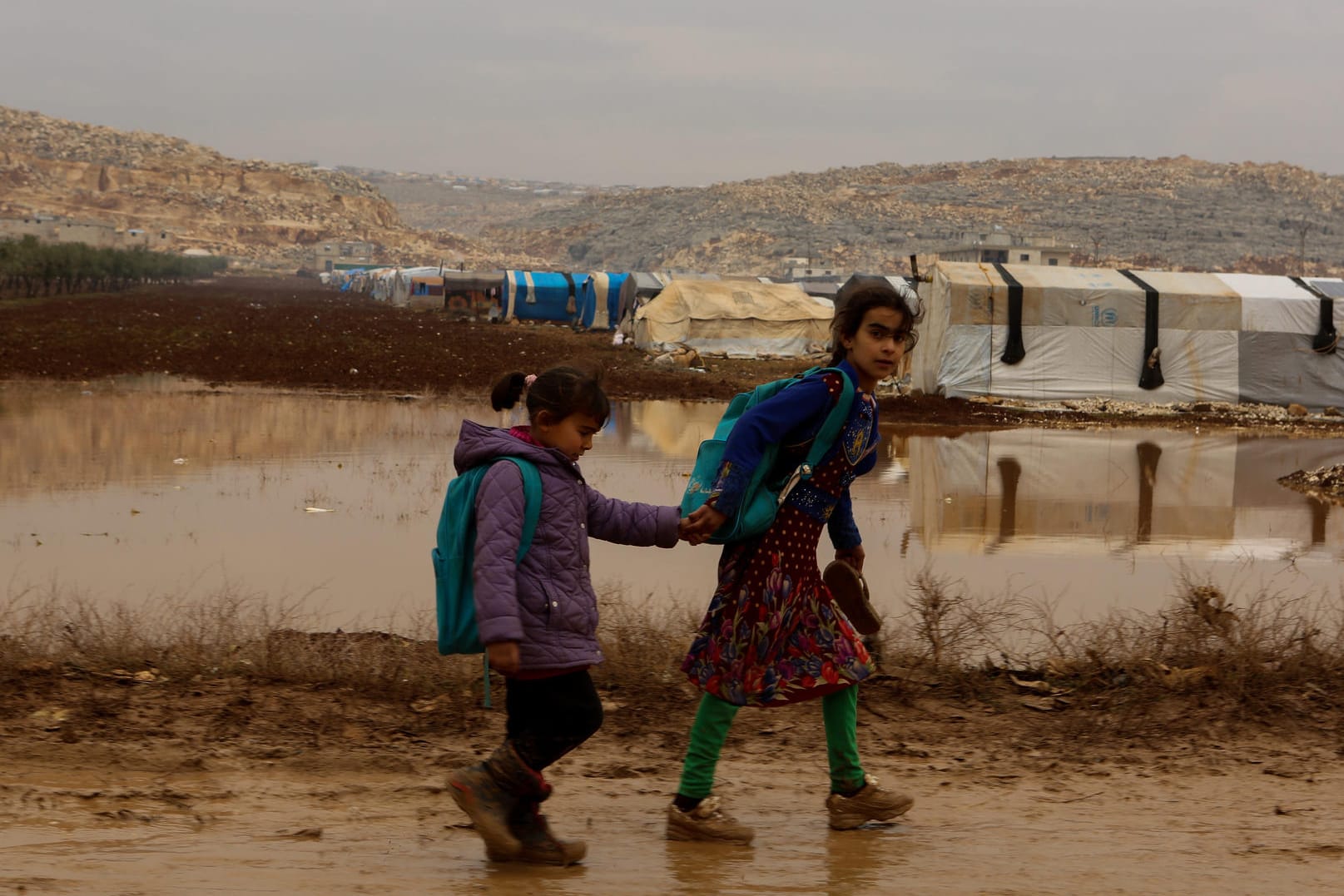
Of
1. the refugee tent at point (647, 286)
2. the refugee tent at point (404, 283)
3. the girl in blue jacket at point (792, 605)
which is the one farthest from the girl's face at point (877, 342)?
the refugee tent at point (404, 283)

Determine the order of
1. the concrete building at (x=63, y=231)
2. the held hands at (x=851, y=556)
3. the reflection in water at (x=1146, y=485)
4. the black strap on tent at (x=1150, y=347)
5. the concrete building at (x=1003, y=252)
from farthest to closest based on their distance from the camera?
the concrete building at (x=63, y=231) → the concrete building at (x=1003, y=252) → the black strap on tent at (x=1150, y=347) → the reflection in water at (x=1146, y=485) → the held hands at (x=851, y=556)

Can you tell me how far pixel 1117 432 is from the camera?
18.0 metres

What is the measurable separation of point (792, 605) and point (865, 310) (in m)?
0.84

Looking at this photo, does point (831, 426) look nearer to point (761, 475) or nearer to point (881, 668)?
point (761, 475)

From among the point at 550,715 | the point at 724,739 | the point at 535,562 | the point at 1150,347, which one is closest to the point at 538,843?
the point at 550,715

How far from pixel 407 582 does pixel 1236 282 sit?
19.2 metres

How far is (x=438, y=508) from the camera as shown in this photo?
9.98 m

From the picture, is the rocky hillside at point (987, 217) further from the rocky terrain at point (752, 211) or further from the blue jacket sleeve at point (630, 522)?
the blue jacket sleeve at point (630, 522)

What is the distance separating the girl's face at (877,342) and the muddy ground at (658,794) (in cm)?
129

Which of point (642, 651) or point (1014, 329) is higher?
point (1014, 329)

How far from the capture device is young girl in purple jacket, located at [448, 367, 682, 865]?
3.44m

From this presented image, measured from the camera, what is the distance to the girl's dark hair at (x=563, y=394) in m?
3.63

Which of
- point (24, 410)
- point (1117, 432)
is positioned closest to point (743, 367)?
point (1117, 432)

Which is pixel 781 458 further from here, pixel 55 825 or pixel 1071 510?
pixel 1071 510
